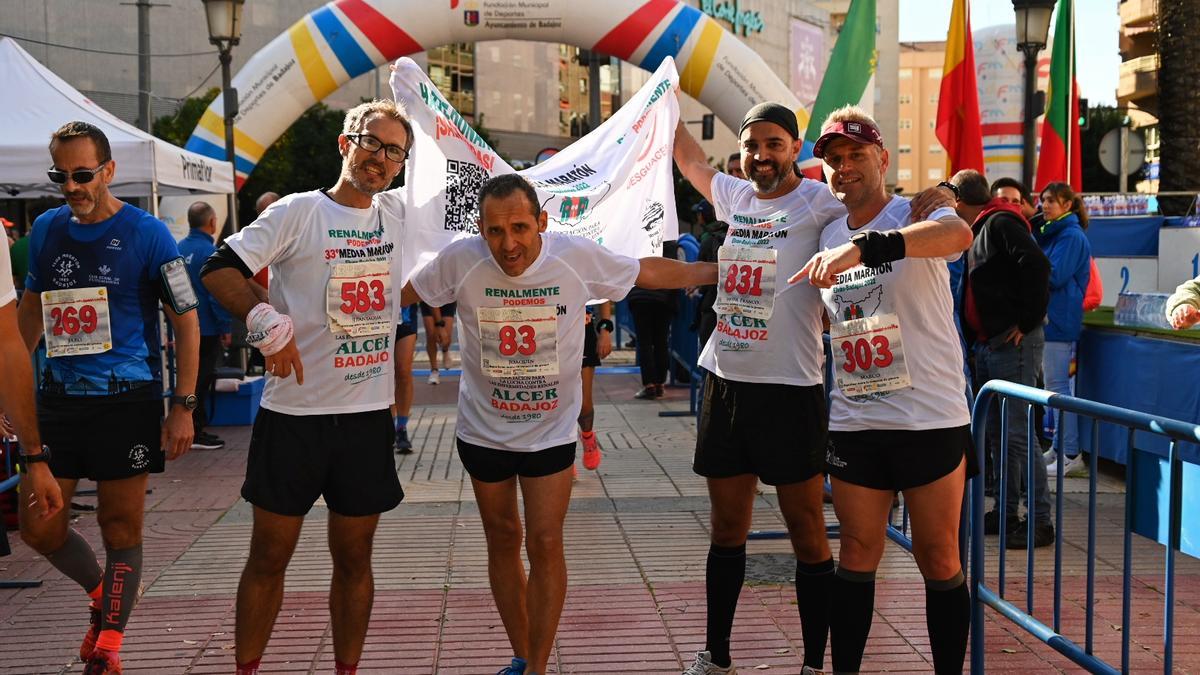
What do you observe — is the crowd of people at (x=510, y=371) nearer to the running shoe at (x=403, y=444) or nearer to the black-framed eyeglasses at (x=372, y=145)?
the black-framed eyeglasses at (x=372, y=145)

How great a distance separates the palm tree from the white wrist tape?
13.4 m

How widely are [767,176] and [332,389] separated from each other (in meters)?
1.65

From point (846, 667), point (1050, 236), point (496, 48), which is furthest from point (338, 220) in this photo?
point (496, 48)

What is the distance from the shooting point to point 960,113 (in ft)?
38.5

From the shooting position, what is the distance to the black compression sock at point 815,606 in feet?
14.2

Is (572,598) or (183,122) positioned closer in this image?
(572,598)

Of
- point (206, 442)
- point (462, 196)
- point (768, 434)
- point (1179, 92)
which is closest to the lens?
point (768, 434)

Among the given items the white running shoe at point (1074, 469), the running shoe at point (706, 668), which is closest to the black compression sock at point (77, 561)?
the running shoe at point (706, 668)

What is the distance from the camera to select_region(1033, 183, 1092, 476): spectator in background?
26.9ft

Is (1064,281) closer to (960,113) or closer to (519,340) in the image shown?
(960,113)

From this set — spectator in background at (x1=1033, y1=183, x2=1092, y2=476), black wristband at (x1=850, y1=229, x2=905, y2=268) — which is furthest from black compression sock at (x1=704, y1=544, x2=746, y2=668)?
spectator in background at (x1=1033, y1=183, x2=1092, y2=476)

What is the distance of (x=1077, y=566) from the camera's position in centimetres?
610

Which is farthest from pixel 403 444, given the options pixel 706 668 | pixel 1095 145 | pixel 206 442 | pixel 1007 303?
pixel 1095 145

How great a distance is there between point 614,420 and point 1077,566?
5755 millimetres
